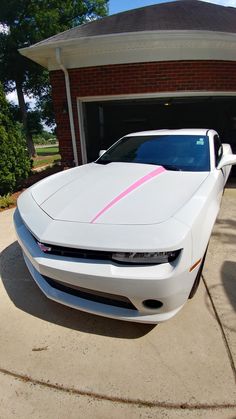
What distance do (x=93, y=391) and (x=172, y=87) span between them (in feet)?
19.4

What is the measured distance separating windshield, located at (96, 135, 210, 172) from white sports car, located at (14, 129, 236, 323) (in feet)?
1.18

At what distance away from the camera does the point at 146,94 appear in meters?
6.24

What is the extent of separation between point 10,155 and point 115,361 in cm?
542

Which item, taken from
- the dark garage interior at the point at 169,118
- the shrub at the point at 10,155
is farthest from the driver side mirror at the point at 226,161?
the dark garage interior at the point at 169,118

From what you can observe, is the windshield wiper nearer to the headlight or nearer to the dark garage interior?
the headlight

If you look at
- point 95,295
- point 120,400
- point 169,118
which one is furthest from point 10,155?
point 169,118

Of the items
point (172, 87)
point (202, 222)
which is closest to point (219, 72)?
point (172, 87)

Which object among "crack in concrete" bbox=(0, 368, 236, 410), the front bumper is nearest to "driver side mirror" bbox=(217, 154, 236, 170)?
the front bumper

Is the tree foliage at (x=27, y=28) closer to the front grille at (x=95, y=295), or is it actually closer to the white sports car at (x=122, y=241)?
→ the white sports car at (x=122, y=241)

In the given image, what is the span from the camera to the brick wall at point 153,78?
19.9 ft

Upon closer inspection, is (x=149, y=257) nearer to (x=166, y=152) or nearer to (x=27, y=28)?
(x=166, y=152)

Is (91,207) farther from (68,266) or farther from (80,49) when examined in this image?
(80,49)

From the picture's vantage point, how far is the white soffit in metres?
5.61

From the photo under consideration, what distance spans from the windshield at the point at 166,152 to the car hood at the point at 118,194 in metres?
0.19
